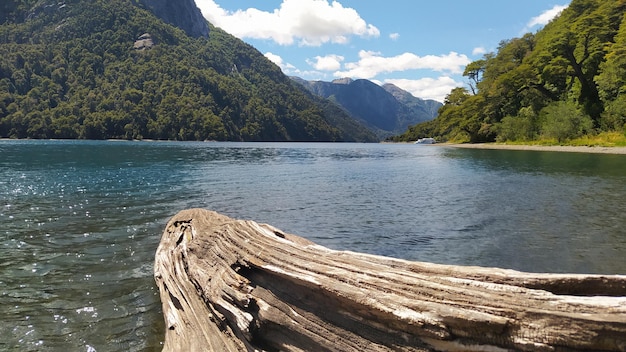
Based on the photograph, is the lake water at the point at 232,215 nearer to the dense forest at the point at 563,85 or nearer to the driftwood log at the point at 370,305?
the driftwood log at the point at 370,305

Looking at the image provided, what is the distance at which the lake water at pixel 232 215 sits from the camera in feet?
24.6

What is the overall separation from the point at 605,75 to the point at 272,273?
3122 inches

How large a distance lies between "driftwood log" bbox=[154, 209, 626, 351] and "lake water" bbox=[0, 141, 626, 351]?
1.97 m

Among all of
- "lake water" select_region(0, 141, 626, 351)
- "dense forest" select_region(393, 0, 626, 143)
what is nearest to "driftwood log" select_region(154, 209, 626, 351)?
"lake water" select_region(0, 141, 626, 351)

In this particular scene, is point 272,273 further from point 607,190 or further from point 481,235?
point 607,190

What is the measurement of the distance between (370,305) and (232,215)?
14.2 meters

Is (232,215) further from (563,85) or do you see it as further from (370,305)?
(563,85)

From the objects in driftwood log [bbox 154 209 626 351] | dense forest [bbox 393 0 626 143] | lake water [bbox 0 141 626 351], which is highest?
dense forest [bbox 393 0 626 143]

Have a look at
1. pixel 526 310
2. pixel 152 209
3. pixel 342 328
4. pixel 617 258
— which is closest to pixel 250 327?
pixel 342 328

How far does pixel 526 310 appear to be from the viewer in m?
3.21

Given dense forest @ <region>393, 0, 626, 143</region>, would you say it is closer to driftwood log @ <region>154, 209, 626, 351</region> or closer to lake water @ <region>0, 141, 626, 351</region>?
lake water @ <region>0, 141, 626, 351</region>

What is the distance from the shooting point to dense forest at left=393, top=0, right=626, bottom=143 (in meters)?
64.9

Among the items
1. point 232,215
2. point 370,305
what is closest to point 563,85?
point 232,215

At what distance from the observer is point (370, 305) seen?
393 cm
